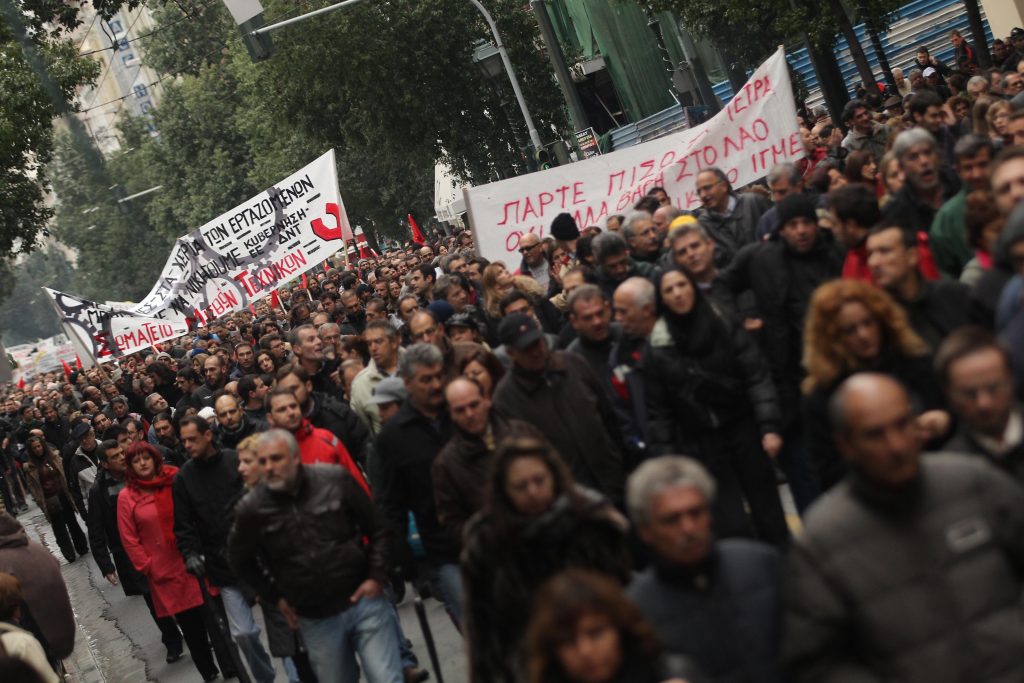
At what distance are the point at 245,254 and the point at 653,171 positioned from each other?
9.68 metres

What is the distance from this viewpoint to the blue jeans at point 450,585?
6961 mm

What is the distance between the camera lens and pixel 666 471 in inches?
164

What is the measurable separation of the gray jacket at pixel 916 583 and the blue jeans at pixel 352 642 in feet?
10.9

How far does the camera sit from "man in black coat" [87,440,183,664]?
1096cm

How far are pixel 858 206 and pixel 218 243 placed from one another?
15924 millimetres

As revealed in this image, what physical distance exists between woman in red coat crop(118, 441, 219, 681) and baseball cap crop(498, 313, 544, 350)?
3780mm

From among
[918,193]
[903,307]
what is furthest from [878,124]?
[903,307]

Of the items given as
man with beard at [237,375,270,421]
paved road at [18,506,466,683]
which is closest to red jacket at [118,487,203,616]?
paved road at [18,506,466,683]

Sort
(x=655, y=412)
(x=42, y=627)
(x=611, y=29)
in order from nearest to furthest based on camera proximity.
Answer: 1. (x=655, y=412)
2. (x=42, y=627)
3. (x=611, y=29)

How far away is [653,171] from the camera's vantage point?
43.4 ft

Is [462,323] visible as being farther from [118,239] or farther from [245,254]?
[118,239]

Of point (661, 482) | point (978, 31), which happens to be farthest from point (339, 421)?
point (978, 31)

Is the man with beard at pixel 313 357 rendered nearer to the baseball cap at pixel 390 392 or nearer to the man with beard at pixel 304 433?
the man with beard at pixel 304 433

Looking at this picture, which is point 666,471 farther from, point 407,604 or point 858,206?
point 407,604
